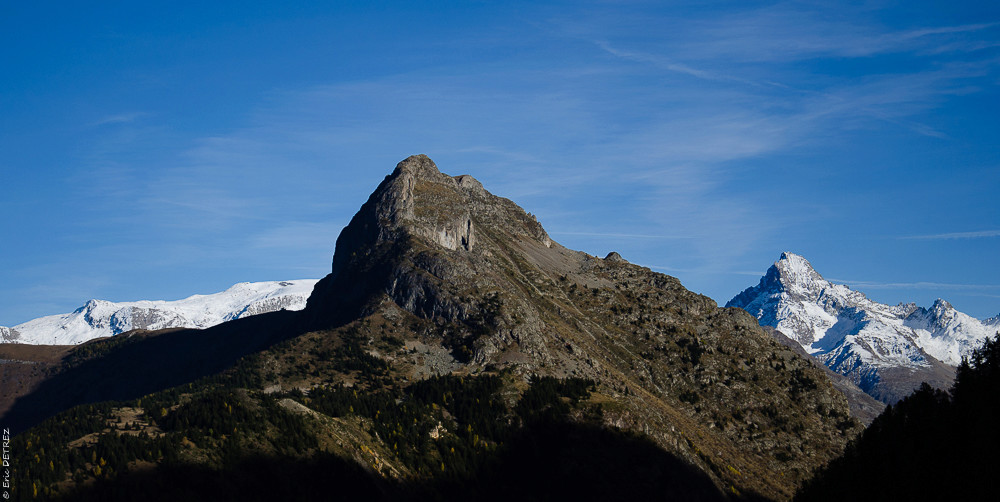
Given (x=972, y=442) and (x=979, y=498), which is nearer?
(x=979, y=498)

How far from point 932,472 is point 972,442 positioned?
10.1m

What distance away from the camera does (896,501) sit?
A: 7840 inches

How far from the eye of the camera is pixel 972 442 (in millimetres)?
194000

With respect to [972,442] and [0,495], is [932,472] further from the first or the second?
[0,495]

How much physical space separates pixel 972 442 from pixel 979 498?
21.6 meters

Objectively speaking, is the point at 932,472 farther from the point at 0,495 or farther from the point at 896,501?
the point at 0,495

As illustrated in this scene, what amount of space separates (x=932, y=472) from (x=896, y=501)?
9275 millimetres

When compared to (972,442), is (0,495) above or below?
below

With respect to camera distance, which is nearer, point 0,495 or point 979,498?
point 979,498

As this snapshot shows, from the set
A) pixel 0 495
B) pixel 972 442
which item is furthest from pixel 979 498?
pixel 0 495

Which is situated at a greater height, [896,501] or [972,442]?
[972,442]

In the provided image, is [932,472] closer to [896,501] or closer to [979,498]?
[896,501]

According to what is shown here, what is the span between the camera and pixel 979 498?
174875mm

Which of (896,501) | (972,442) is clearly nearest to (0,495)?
(896,501)
